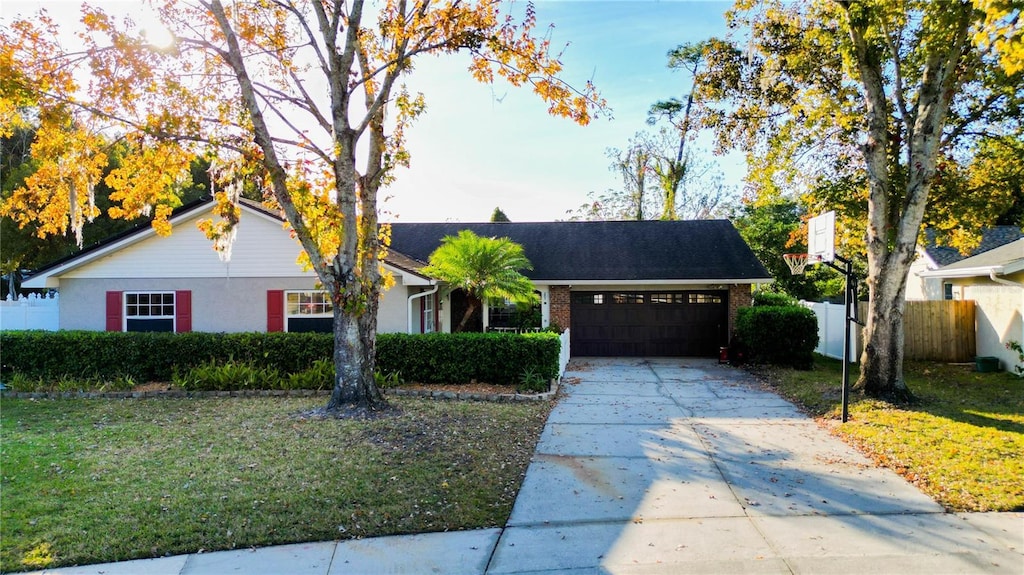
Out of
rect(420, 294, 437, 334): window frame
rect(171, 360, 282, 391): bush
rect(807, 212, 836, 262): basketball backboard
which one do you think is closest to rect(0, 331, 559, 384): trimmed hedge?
rect(171, 360, 282, 391): bush

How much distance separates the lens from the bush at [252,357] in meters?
10.9

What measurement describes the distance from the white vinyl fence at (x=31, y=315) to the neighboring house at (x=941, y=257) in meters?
24.2

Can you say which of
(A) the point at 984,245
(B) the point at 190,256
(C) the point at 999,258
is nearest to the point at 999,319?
(C) the point at 999,258

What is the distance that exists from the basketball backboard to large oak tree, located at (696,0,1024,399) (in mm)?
1200

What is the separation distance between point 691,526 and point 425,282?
9.58 metres

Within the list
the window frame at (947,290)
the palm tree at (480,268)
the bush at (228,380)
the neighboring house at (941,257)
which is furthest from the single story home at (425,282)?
the neighboring house at (941,257)

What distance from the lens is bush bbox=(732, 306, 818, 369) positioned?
1361 centimetres

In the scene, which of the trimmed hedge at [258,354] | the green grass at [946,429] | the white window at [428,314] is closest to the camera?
the green grass at [946,429]

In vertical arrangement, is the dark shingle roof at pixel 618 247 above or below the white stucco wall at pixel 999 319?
above

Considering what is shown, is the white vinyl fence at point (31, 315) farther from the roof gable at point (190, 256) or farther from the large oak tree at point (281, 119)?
the large oak tree at point (281, 119)

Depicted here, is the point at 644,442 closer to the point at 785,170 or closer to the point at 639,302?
the point at 785,170

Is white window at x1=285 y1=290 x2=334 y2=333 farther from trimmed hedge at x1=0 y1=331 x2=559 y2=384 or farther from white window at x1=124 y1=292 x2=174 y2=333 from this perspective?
white window at x1=124 y1=292 x2=174 y2=333

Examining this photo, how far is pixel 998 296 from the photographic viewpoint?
13.3 metres

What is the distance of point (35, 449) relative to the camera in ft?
22.6
